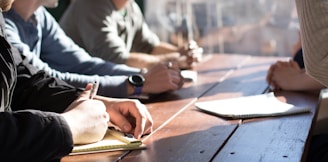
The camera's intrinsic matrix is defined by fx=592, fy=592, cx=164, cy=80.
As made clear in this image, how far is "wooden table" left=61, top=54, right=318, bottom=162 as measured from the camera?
109 centimetres

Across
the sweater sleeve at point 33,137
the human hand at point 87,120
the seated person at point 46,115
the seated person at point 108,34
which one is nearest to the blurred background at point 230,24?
the seated person at point 108,34

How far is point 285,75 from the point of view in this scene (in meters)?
1.77

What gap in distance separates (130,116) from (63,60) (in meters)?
0.66

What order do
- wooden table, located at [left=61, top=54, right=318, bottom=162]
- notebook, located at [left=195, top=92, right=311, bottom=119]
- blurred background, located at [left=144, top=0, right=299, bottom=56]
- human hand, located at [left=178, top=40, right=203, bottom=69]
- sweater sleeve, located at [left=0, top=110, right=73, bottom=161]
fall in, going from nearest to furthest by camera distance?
sweater sleeve, located at [left=0, top=110, right=73, bottom=161] → wooden table, located at [left=61, top=54, right=318, bottom=162] → notebook, located at [left=195, top=92, right=311, bottom=119] → human hand, located at [left=178, top=40, right=203, bottom=69] → blurred background, located at [left=144, top=0, right=299, bottom=56]

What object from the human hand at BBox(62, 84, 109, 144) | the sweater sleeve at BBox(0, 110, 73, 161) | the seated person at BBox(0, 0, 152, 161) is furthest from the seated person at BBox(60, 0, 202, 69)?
the sweater sleeve at BBox(0, 110, 73, 161)

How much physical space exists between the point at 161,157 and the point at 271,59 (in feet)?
4.59

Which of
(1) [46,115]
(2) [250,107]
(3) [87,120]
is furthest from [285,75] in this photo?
(1) [46,115]

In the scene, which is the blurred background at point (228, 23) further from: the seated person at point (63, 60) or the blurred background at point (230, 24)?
the seated person at point (63, 60)

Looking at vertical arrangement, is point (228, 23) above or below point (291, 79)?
below

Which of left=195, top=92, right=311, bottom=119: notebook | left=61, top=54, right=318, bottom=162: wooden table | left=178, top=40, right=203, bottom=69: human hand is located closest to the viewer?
left=61, top=54, right=318, bottom=162: wooden table

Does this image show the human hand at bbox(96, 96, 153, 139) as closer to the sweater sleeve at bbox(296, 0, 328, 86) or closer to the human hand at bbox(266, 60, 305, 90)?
the sweater sleeve at bbox(296, 0, 328, 86)

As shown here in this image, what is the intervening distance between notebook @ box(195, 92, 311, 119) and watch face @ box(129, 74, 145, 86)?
22cm

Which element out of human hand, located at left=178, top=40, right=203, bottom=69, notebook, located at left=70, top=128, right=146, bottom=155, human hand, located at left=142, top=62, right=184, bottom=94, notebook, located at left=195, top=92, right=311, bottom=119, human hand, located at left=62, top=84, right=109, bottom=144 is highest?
human hand, located at left=62, top=84, right=109, bottom=144

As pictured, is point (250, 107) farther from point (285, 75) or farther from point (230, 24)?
point (230, 24)
